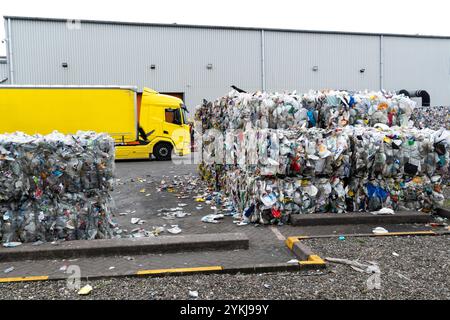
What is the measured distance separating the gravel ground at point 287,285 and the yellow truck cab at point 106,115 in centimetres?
1318

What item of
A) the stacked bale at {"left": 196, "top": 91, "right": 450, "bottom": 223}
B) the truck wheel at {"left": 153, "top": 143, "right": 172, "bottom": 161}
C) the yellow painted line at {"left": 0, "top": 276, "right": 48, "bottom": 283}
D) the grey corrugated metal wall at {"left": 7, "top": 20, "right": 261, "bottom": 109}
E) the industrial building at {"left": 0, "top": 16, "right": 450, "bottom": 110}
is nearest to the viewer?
the yellow painted line at {"left": 0, "top": 276, "right": 48, "bottom": 283}

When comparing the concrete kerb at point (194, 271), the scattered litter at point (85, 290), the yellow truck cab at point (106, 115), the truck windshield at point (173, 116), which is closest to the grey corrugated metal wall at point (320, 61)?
the truck windshield at point (173, 116)

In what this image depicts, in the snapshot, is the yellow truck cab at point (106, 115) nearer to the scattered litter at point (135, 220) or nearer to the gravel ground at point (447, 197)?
the scattered litter at point (135, 220)

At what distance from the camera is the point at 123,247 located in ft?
16.4

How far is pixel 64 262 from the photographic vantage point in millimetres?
4766

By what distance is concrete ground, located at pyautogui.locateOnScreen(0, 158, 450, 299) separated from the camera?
12.5ft

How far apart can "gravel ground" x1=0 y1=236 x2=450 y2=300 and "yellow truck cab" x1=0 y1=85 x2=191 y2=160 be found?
519 inches

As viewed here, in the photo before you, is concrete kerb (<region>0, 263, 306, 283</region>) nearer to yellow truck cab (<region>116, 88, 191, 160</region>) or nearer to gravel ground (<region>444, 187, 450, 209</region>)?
gravel ground (<region>444, 187, 450, 209</region>)

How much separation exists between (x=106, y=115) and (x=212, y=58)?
31.8 feet

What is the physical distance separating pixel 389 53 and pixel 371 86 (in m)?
2.61

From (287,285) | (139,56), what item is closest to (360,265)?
(287,285)

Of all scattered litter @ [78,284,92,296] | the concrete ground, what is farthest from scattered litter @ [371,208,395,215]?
scattered litter @ [78,284,92,296]
